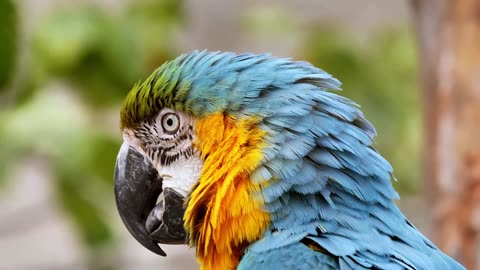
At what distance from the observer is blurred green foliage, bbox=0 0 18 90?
5.24ft

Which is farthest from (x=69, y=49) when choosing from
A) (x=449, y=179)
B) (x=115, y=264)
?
(x=449, y=179)

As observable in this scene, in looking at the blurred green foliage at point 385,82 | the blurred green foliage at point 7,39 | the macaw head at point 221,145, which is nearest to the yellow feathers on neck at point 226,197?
the macaw head at point 221,145

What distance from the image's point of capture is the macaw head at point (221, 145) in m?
1.25

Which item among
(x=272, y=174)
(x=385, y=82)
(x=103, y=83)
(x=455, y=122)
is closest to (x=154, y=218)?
(x=272, y=174)

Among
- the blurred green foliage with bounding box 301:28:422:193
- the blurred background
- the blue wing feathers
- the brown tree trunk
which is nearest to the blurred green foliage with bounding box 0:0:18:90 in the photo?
the blurred background

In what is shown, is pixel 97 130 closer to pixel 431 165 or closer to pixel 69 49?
pixel 69 49

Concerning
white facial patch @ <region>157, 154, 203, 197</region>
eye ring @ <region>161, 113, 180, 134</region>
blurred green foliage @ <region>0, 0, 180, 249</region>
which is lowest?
blurred green foliage @ <region>0, 0, 180, 249</region>

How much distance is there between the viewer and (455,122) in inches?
70.4

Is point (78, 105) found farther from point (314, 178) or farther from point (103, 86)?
point (314, 178)

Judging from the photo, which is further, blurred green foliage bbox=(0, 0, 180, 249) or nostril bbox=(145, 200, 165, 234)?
blurred green foliage bbox=(0, 0, 180, 249)

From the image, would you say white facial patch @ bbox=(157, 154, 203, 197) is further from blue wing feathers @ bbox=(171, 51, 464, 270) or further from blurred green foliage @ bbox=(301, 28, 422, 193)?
blurred green foliage @ bbox=(301, 28, 422, 193)

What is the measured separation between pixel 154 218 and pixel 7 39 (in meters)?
0.54

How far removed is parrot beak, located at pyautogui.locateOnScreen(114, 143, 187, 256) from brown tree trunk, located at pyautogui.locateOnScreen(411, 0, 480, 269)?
68 cm

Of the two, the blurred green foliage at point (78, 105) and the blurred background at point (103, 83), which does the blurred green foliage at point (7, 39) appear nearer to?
the blurred background at point (103, 83)
